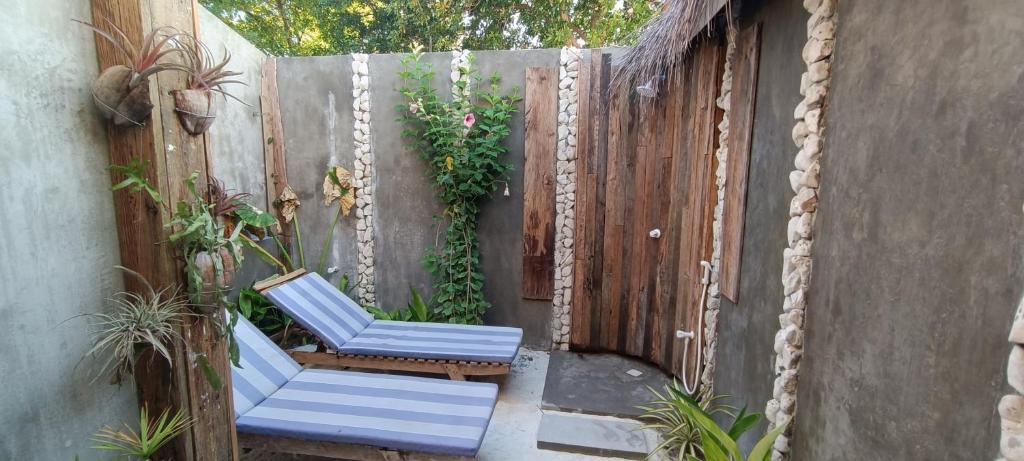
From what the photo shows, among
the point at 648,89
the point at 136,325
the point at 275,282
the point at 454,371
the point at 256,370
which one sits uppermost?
the point at 648,89

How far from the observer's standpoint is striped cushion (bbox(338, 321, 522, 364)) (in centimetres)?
333

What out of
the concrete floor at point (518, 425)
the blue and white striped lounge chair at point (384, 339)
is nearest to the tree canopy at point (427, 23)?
the blue and white striped lounge chair at point (384, 339)

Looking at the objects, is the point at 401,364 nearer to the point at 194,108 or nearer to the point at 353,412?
the point at 353,412

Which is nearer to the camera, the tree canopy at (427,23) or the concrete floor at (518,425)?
the concrete floor at (518,425)

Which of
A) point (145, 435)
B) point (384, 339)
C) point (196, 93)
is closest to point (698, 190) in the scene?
point (384, 339)

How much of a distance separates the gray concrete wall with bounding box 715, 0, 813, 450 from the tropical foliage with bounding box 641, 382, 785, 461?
13 cm

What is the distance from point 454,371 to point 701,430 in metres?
1.83

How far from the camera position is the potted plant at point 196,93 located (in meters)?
1.53

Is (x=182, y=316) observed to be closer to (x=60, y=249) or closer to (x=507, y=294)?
(x=60, y=249)

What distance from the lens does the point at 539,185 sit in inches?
161

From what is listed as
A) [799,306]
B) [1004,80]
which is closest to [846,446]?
[799,306]

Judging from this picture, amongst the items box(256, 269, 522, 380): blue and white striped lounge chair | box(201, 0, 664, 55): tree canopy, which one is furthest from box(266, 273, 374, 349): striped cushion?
box(201, 0, 664, 55): tree canopy

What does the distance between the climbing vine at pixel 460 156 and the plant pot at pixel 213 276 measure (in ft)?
8.06

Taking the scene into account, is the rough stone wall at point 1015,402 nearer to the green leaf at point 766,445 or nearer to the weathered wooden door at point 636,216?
the green leaf at point 766,445
